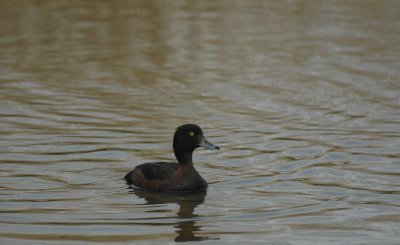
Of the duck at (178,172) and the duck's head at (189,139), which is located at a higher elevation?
the duck's head at (189,139)

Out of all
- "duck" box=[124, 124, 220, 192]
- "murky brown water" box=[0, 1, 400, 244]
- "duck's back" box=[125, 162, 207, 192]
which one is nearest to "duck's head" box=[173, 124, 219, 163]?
"duck" box=[124, 124, 220, 192]

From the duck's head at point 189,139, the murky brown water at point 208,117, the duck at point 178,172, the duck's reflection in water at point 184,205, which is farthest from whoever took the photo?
the duck's head at point 189,139

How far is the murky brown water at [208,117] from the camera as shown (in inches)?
466

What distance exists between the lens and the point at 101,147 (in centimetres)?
1561

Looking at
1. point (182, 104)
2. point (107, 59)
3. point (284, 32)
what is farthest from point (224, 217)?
point (284, 32)

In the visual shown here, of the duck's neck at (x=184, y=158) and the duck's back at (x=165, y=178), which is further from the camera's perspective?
the duck's neck at (x=184, y=158)

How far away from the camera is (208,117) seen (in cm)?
1778

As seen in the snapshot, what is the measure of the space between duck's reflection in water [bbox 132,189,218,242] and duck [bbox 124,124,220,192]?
10cm

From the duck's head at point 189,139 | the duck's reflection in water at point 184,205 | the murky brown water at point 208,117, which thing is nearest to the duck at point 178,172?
the duck's head at point 189,139

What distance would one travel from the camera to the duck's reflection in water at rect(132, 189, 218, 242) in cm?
1127

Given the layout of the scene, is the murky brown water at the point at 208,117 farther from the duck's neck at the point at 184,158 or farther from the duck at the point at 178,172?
the duck's neck at the point at 184,158

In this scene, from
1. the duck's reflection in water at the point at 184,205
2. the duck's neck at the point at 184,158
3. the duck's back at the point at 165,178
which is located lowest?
the duck's reflection in water at the point at 184,205

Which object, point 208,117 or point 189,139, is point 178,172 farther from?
point 208,117

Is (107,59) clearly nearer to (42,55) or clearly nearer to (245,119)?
(42,55)
